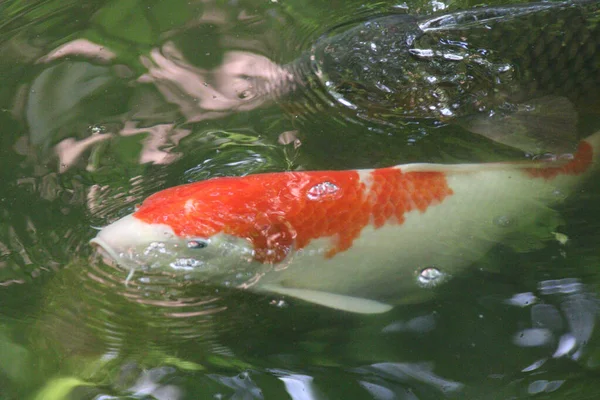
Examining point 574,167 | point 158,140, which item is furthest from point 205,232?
point 574,167

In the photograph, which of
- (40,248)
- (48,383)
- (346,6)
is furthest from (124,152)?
(346,6)

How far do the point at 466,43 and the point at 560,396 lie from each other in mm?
1463

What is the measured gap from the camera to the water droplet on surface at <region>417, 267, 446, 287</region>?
194cm

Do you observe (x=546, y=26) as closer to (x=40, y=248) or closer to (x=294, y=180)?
(x=294, y=180)

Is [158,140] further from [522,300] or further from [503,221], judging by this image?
[522,300]

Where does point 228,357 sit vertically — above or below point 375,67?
below

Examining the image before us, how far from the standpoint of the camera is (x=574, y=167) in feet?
6.92

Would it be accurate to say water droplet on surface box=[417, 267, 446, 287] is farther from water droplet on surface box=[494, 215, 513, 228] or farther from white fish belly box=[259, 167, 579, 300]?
water droplet on surface box=[494, 215, 513, 228]

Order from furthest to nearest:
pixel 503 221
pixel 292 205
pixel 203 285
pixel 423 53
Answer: pixel 423 53 < pixel 503 221 < pixel 203 285 < pixel 292 205

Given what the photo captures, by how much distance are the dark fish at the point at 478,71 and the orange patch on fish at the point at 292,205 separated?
576mm

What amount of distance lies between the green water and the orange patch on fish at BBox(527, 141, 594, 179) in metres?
0.09

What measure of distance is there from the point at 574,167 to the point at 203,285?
1.30 m

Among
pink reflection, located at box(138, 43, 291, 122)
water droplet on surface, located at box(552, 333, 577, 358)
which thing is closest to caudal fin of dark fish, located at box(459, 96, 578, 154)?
water droplet on surface, located at box(552, 333, 577, 358)

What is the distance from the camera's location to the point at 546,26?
2338mm
